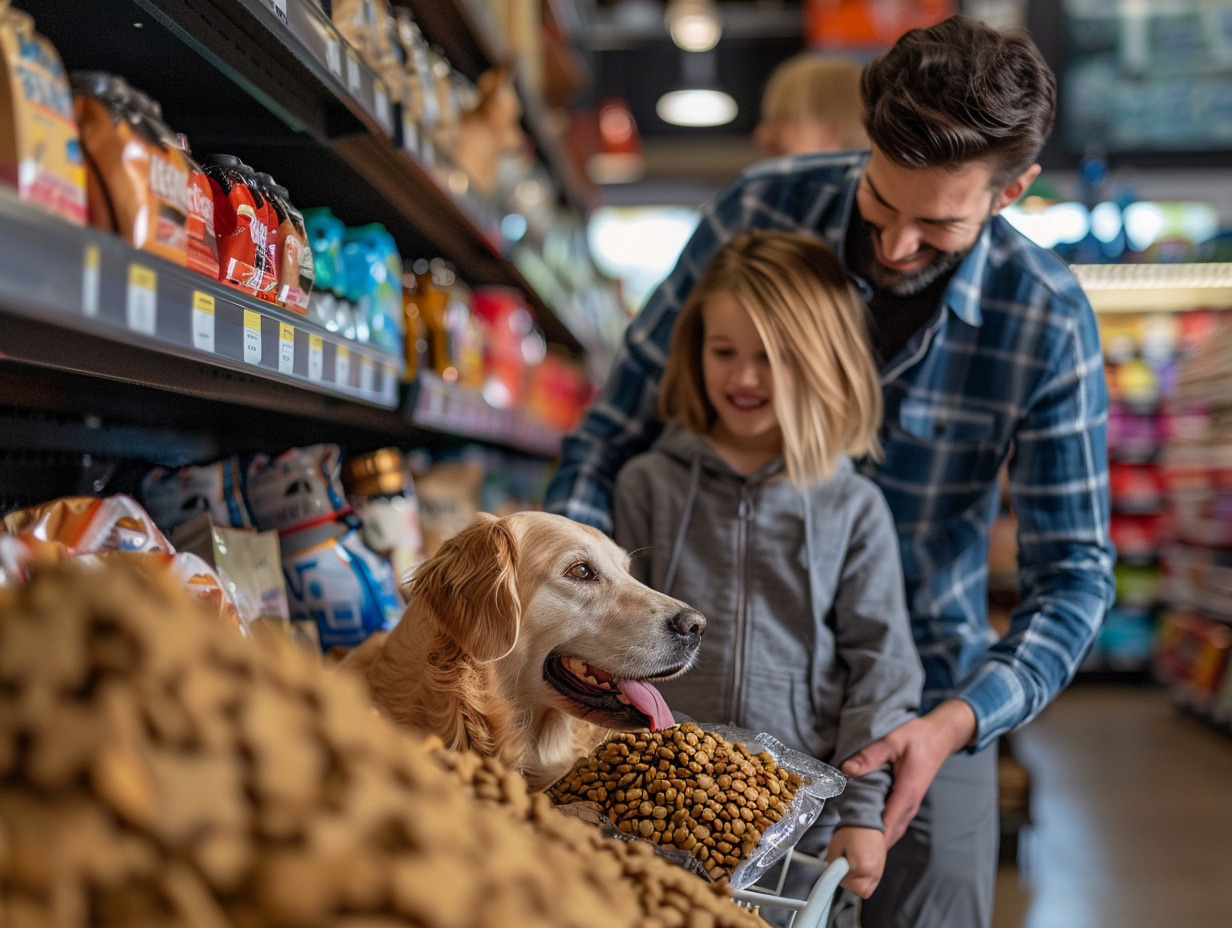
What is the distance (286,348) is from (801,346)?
81 cm

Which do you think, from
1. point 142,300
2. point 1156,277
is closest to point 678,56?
point 1156,277

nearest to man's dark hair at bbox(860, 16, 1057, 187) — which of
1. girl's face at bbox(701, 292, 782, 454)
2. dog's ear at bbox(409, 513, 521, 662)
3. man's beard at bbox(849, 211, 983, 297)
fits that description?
man's beard at bbox(849, 211, 983, 297)

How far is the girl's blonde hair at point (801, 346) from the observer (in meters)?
1.66

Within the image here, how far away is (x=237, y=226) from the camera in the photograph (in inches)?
49.2

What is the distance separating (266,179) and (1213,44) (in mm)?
7886

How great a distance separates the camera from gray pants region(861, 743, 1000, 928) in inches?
66.4

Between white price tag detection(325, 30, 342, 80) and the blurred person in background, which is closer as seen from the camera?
white price tag detection(325, 30, 342, 80)

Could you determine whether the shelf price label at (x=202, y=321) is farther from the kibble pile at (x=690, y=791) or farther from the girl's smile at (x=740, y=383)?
the girl's smile at (x=740, y=383)

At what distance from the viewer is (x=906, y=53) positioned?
1.63 metres

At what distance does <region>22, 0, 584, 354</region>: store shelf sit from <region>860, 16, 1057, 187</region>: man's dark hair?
2.69ft

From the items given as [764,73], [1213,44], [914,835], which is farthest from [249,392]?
[1213,44]

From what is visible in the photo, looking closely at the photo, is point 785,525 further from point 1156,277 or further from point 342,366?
point 1156,277

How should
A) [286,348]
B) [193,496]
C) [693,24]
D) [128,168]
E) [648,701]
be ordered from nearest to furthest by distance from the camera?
1. [128,168]
2. [286,348]
3. [648,701]
4. [193,496]
5. [693,24]

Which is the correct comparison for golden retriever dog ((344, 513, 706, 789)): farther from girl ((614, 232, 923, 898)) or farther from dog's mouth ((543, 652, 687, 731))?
girl ((614, 232, 923, 898))
